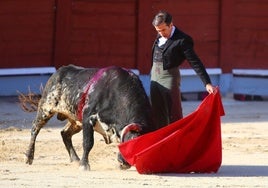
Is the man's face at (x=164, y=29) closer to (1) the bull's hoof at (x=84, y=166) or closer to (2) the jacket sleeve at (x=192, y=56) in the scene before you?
(2) the jacket sleeve at (x=192, y=56)

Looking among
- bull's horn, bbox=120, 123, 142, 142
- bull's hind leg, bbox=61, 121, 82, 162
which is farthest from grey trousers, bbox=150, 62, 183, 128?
bull's hind leg, bbox=61, 121, 82, 162

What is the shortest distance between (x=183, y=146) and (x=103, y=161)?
44.4 inches

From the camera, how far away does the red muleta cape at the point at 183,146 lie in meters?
8.55

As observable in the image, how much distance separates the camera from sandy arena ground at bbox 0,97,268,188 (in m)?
8.21

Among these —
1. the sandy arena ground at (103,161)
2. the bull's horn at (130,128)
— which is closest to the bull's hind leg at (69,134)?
the sandy arena ground at (103,161)

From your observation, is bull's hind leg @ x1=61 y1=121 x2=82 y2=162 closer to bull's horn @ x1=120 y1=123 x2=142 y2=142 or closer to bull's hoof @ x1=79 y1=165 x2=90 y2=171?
bull's hoof @ x1=79 y1=165 x2=90 y2=171

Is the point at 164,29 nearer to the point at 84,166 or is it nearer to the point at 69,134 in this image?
the point at 84,166

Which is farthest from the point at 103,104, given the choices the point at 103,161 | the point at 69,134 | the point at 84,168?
→ the point at 69,134

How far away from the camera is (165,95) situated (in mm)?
8938

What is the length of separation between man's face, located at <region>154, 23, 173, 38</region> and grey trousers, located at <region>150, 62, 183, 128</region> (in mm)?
253

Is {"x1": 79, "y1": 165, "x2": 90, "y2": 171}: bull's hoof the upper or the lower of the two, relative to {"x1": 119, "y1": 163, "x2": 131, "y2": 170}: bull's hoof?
lower

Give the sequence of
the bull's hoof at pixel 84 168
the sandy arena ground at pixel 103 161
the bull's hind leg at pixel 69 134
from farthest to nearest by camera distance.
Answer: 1. the bull's hind leg at pixel 69 134
2. the bull's hoof at pixel 84 168
3. the sandy arena ground at pixel 103 161

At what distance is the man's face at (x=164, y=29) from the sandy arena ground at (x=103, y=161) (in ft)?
3.55

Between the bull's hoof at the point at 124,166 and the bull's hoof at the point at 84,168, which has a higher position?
the bull's hoof at the point at 124,166
